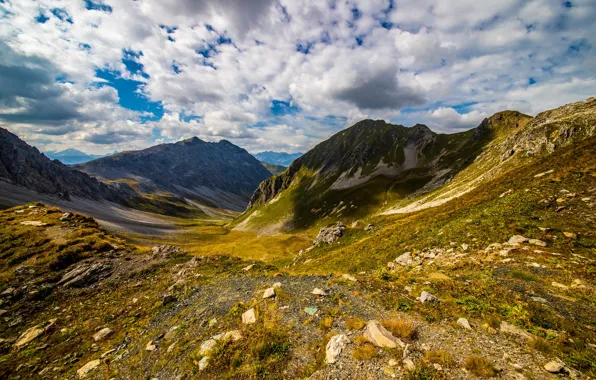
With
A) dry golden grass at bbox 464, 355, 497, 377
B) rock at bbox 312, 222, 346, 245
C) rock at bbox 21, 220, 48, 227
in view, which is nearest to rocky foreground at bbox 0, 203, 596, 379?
dry golden grass at bbox 464, 355, 497, 377

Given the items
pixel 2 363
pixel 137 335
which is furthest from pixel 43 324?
pixel 137 335

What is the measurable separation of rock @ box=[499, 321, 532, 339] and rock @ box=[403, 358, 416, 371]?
449 cm

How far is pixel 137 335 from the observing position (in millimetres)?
13984

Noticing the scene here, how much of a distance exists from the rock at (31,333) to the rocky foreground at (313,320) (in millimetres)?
84

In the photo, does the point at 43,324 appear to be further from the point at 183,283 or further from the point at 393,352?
the point at 393,352

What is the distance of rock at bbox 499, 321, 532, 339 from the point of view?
8744 mm

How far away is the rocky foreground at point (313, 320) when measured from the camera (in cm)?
815

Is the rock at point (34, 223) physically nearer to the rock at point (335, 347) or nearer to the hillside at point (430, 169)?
the rock at point (335, 347)

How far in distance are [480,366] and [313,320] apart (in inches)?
259

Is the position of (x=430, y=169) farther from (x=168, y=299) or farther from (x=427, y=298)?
(x=168, y=299)

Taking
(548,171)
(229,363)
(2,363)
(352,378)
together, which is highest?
(548,171)

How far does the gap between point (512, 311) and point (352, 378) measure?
26.8ft

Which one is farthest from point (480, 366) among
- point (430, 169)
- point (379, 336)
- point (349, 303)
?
point (430, 169)

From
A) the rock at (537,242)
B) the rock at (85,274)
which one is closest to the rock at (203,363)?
the rock at (85,274)
